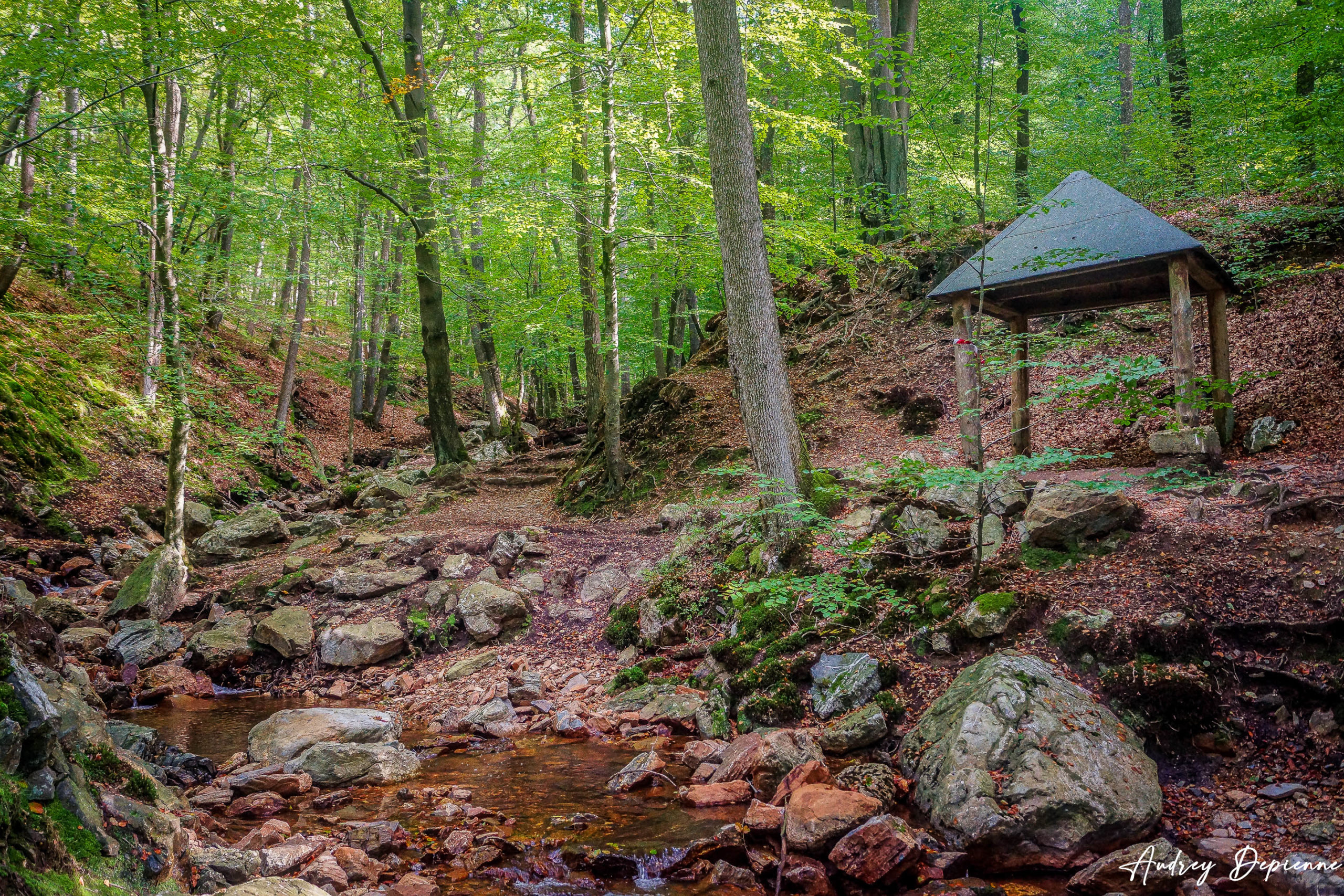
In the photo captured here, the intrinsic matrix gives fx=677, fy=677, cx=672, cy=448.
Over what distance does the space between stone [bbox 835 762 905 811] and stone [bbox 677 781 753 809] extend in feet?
1.97

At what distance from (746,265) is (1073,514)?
3666mm

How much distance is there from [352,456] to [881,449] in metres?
14.9

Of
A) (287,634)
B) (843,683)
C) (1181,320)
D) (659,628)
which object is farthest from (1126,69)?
(287,634)

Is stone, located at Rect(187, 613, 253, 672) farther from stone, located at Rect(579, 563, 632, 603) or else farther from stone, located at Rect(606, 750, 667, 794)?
stone, located at Rect(606, 750, 667, 794)

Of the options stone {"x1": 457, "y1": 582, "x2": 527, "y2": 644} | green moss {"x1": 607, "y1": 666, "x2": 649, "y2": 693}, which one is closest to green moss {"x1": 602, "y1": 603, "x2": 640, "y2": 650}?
green moss {"x1": 607, "y1": 666, "x2": 649, "y2": 693}

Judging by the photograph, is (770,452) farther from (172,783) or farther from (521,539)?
(172,783)

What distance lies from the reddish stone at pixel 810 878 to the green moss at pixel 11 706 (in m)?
3.31

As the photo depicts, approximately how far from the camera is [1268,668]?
12.8 ft

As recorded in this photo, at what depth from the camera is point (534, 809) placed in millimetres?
4453

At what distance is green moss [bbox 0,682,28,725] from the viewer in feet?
8.04

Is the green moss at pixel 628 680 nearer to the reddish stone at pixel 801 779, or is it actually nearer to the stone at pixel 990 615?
the reddish stone at pixel 801 779

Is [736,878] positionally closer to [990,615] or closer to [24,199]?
[990,615]

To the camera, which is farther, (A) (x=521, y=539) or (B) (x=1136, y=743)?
(A) (x=521, y=539)

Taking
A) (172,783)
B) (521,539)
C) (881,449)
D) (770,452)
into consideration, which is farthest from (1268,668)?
(521,539)
